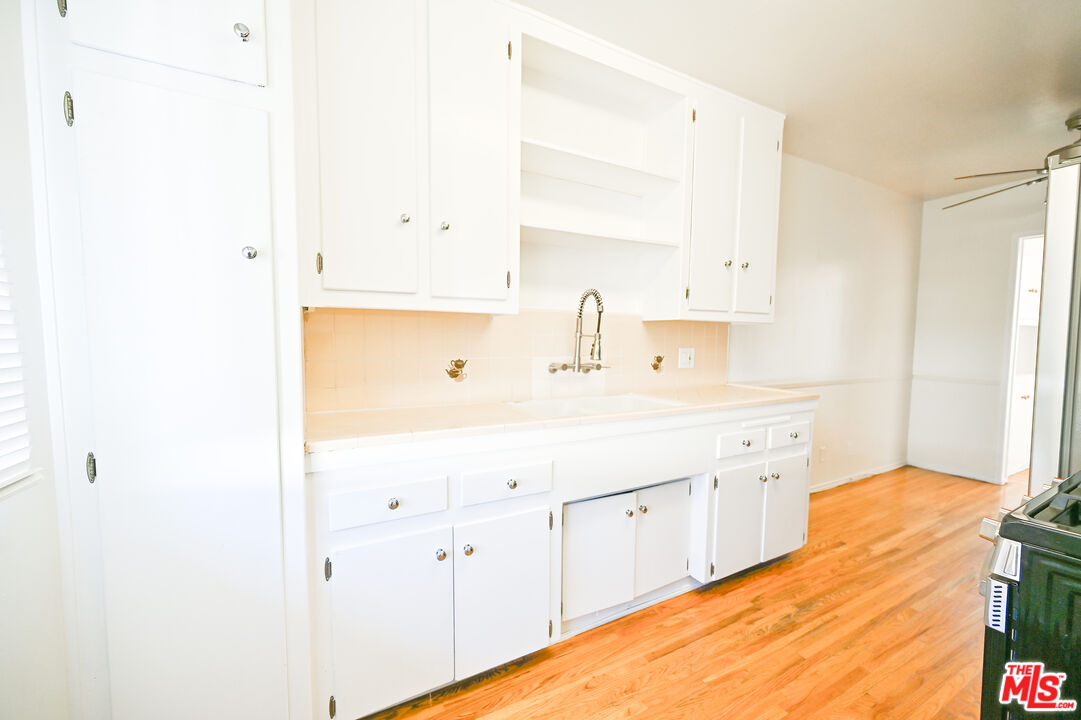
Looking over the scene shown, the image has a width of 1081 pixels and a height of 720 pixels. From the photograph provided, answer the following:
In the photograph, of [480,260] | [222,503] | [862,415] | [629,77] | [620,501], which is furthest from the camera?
[862,415]

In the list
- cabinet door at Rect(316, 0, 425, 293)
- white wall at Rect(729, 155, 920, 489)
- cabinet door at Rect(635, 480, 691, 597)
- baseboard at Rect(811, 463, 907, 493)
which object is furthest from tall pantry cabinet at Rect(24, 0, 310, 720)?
baseboard at Rect(811, 463, 907, 493)

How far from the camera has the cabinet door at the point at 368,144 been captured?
1.34m

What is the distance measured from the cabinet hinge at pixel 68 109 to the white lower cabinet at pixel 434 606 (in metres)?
1.20

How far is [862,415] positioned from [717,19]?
11.4ft

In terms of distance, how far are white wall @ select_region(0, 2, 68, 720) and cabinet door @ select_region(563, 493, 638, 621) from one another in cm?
138

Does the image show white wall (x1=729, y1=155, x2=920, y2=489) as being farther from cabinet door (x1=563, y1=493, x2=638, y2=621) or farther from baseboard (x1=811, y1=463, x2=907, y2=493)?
cabinet door (x1=563, y1=493, x2=638, y2=621)

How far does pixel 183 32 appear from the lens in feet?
3.24

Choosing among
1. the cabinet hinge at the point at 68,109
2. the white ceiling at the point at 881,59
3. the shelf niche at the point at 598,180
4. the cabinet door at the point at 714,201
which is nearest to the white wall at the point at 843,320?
the white ceiling at the point at 881,59

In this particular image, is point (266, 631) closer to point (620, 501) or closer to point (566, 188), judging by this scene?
point (620, 501)

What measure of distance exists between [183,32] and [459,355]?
1255mm

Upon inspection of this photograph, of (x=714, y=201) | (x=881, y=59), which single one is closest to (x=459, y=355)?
(x=714, y=201)

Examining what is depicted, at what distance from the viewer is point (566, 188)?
212cm

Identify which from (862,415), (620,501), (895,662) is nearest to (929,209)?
(862,415)

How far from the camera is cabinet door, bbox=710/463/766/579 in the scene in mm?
2045
